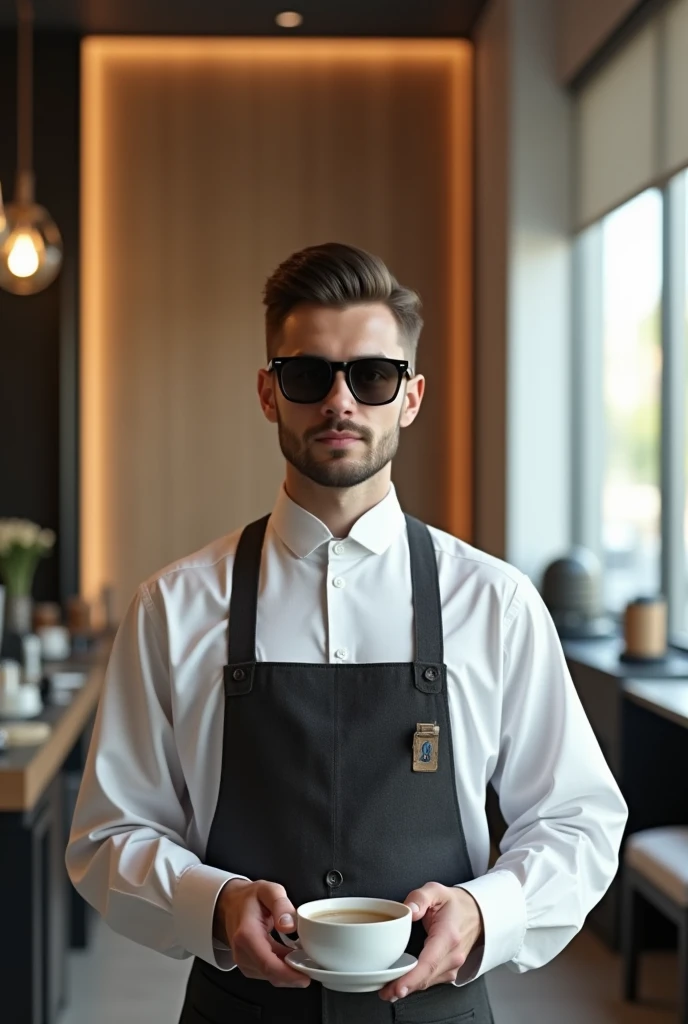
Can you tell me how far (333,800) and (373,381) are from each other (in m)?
0.48

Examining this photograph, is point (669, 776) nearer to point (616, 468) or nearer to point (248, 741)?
point (616, 468)

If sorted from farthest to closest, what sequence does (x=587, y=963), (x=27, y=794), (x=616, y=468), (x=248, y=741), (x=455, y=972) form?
(x=616, y=468) < (x=587, y=963) < (x=27, y=794) < (x=248, y=741) < (x=455, y=972)

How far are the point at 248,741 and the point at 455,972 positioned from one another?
34 centimetres

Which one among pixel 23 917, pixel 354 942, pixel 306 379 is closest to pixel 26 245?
→ pixel 23 917

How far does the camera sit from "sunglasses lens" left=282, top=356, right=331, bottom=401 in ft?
4.97

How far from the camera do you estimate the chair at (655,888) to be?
3.20 metres

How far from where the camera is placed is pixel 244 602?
1567 mm

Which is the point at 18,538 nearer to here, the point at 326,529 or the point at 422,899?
the point at 326,529

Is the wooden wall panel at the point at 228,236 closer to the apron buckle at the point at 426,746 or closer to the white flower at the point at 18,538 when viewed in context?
the white flower at the point at 18,538

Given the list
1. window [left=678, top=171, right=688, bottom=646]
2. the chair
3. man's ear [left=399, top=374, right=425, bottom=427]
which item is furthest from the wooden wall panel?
man's ear [left=399, top=374, right=425, bottom=427]

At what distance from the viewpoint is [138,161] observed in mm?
5961

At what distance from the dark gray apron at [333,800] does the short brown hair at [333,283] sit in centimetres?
39

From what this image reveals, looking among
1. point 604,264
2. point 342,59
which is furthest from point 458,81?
point 604,264

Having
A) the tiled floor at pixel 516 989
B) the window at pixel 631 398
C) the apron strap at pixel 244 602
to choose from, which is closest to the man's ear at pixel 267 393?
the apron strap at pixel 244 602
